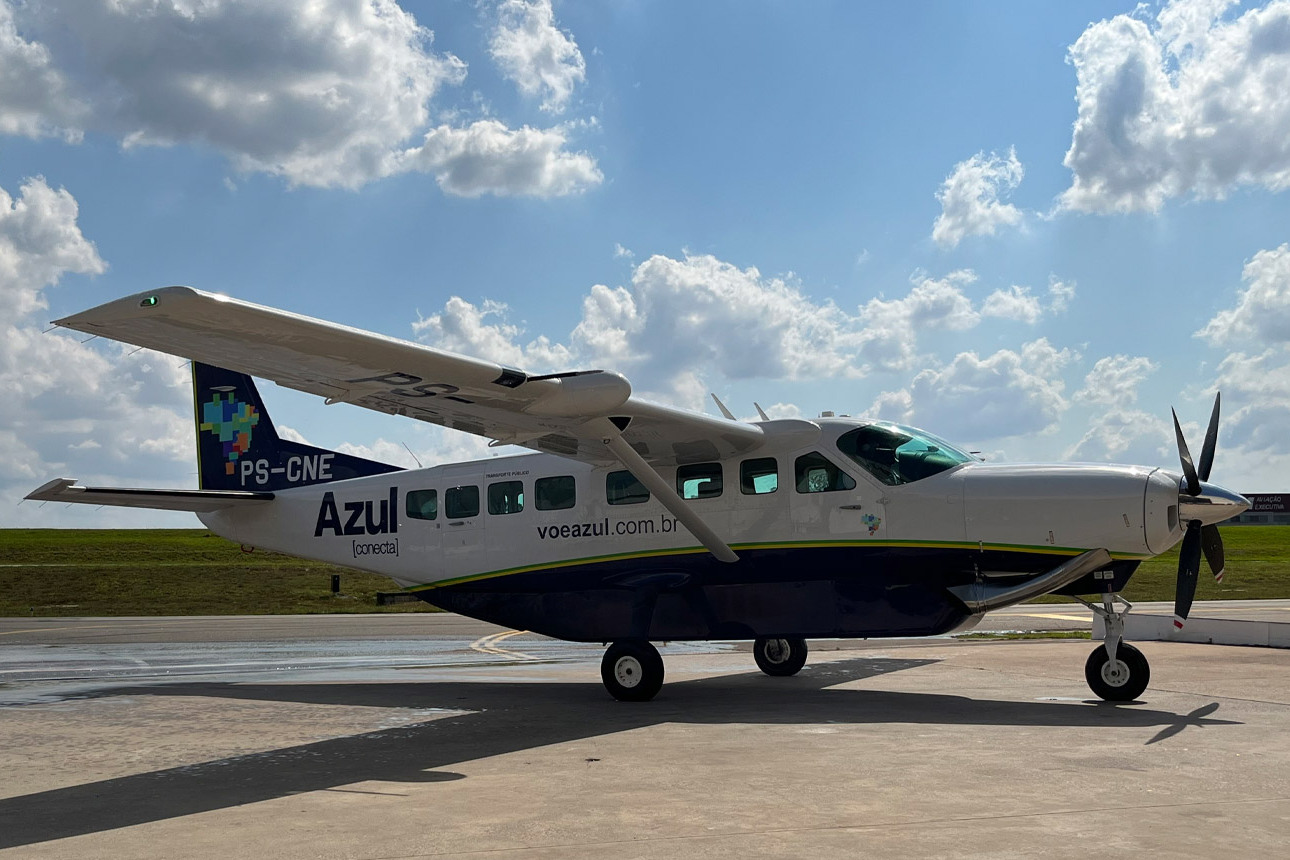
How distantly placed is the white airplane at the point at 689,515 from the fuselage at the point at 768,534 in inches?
0.9

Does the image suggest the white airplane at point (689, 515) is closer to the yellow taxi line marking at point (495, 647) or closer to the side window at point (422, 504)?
the side window at point (422, 504)

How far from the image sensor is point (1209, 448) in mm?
12445

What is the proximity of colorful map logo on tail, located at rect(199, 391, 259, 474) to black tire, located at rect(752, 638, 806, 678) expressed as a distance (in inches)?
356

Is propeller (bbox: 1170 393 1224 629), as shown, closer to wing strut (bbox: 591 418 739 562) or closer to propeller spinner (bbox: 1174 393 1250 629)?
propeller spinner (bbox: 1174 393 1250 629)

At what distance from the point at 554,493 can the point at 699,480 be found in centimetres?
210

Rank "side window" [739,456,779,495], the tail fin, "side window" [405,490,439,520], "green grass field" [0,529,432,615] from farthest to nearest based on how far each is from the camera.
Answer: "green grass field" [0,529,432,615] → the tail fin → "side window" [405,490,439,520] → "side window" [739,456,779,495]

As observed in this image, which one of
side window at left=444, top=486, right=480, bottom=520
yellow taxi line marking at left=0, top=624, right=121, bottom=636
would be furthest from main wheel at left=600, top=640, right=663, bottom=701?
yellow taxi line marking at left=0, top=624, right=121, bottom=636

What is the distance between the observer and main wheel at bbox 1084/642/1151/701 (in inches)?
459

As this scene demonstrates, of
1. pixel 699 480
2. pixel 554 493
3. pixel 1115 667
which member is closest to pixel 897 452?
pixel 699 480

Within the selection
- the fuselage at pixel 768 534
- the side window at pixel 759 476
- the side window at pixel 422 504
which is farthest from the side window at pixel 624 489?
the side window at pixel 422 504

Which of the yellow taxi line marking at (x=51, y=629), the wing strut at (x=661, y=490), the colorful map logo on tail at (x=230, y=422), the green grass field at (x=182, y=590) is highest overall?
the colorful map logo on tail at (x=230, y=422)

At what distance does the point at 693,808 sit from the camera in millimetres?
6953

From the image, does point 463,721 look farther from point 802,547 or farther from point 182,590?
point 182,590

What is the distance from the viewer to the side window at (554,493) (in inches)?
579
